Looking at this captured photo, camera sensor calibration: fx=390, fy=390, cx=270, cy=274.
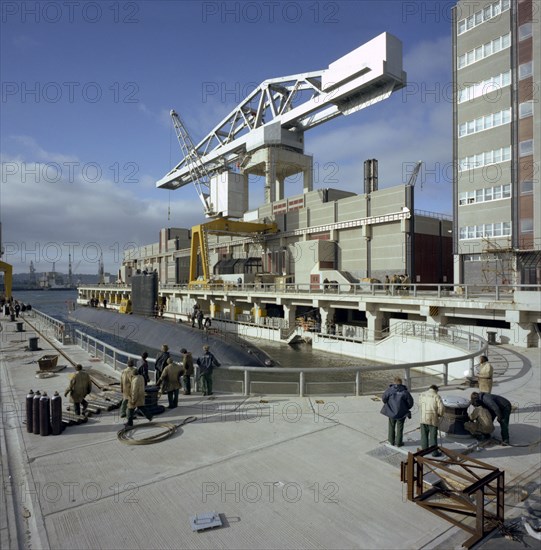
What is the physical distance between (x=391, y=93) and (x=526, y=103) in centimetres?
1847

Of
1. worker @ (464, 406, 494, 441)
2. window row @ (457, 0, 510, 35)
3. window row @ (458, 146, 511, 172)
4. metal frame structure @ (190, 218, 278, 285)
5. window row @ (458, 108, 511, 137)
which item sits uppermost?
window row @ (457, 0, 510, 35)

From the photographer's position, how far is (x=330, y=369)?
10.8 m

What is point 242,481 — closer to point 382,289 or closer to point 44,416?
point 44,416

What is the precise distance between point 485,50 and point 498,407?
37009 mm

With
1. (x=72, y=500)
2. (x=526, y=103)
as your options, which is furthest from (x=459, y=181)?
(x=72, y=500)

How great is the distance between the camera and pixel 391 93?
46.4 m

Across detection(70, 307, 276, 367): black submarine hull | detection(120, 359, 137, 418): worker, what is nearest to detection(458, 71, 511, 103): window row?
detection(70, 307, 276, 367): black submarine hull

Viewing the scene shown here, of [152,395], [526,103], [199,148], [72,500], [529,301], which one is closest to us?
[72,500]

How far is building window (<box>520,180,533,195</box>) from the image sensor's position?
30.6 m

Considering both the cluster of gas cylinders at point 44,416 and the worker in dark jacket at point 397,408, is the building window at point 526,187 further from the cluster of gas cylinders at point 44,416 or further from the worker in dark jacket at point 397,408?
the cluster of gas cylinders at point 44,416

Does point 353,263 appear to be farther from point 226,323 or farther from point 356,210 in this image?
point 226,323

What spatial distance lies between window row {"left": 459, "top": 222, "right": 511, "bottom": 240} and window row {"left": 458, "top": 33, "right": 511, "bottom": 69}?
48.0ft

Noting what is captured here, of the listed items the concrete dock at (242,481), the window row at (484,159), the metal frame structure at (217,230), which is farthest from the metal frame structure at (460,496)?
the metal frame structure at (217,230)

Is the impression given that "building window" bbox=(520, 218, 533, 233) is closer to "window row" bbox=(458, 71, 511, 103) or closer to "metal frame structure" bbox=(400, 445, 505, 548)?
"window row" bbox=(458, 71, 511, 103)
